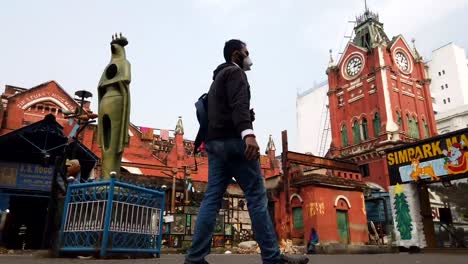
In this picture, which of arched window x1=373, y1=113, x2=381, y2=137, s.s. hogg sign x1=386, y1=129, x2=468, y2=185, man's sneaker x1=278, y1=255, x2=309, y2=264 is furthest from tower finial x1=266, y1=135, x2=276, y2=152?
man's sneaker x1=278, y1=255, x2=309, y2=264

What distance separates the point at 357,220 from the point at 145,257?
17.1m

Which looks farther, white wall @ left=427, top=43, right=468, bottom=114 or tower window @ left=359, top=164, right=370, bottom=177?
white wall @ left=427, top=43, right=468, bottom=114

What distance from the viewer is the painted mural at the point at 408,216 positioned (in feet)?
40.9

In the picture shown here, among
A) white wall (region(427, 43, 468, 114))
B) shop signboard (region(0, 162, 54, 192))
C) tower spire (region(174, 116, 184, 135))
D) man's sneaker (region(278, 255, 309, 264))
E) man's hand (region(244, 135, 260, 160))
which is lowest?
man's sneaker (region(278, 255, 309, 264))

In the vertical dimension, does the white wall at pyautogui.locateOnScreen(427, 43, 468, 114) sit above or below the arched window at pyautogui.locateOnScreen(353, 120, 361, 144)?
above

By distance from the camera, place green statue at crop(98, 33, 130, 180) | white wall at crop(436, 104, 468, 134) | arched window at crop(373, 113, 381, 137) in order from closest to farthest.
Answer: green statue at crop(98, 33, 130, 180)
arched window at crop(373, 113, 381, 137)
white wall at crop(436, 104, 468, 134)

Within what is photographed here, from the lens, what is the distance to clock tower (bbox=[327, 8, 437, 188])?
30.5 metres

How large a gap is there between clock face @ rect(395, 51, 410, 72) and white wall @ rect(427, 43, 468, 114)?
90.7 feet

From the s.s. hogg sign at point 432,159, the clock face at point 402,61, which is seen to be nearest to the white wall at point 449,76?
the clock face at point 402,61

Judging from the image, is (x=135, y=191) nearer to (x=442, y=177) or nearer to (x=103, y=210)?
A: (x=103, y=210)

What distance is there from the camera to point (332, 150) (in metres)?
35.0

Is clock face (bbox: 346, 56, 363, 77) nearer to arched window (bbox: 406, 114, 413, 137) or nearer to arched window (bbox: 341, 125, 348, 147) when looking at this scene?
arched window (bbox: 341, 125, 348, 147)

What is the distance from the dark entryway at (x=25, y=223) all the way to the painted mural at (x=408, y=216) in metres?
13.8

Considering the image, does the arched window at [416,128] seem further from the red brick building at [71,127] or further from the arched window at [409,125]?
the red brick building at [71,127]
